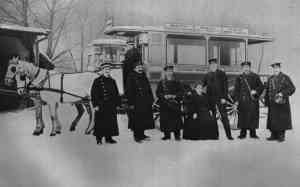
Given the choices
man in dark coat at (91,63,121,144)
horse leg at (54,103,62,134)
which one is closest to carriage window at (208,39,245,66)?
man in dark coat at (91,63,121,144)

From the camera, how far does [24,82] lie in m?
3.30

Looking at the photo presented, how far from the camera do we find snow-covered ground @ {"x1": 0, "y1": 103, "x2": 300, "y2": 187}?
329 centimetres

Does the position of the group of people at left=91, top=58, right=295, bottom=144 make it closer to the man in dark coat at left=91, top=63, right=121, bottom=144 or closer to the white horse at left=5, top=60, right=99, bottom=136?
the man in dark coat at left=91, top=63, right=121, bottom=144

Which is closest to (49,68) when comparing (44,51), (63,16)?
(44,51)

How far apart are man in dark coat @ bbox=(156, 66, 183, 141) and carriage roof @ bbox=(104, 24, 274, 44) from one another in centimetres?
41

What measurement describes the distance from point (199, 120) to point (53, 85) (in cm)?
157

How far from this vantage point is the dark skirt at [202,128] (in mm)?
3871

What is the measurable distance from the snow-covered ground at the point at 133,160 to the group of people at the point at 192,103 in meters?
0.11

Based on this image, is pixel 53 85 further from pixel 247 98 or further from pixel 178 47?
pixel 247 98

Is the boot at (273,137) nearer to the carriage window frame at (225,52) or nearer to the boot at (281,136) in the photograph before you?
the boot at (281,136)

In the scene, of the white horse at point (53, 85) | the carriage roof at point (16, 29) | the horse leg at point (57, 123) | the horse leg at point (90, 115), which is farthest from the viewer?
the horse leg at point (90, 115)

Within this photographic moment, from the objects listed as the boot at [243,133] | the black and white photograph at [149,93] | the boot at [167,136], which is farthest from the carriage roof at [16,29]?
the boot at [243,133]

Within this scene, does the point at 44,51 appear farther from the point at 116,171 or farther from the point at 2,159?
the point at 116,171

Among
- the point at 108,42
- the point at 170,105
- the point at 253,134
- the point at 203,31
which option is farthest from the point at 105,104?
the point at 253,134
